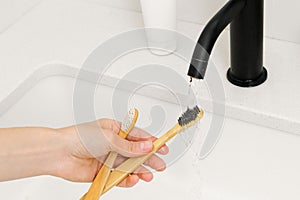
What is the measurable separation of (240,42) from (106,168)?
267mm

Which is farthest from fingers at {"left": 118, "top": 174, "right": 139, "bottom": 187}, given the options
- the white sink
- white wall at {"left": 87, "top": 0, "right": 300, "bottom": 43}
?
white wall at {"left": 87, "top": 0, "right": 300, "bottom": 43}

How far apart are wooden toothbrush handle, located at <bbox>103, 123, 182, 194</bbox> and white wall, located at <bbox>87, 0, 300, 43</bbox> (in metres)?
0.27

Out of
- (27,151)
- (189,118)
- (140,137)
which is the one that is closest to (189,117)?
(189,118)

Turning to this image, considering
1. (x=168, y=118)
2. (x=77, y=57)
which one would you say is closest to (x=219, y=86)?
(x=168, y=118)

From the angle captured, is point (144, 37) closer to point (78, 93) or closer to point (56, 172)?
point (78, 93)

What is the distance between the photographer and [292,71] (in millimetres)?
799

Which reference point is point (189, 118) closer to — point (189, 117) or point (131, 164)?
point (189, 117)

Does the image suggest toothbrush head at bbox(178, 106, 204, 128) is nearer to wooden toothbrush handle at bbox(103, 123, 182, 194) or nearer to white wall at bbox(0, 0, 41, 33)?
wooden toothbrush handle at bbox(103, 123, 182, 194)

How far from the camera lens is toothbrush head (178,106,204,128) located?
27.4 inches

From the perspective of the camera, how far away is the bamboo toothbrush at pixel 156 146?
70cm

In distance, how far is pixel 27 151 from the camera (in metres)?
0.72

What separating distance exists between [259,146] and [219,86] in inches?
4.4

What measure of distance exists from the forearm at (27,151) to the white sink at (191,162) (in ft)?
0.48

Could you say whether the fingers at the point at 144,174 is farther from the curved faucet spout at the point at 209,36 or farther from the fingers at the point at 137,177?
the curved faucet spout at the point at 209,36
